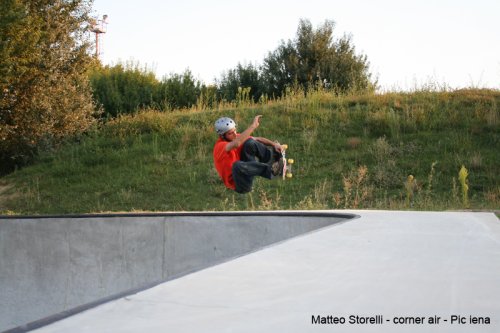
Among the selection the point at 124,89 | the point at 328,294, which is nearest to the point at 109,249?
the point at 328,294

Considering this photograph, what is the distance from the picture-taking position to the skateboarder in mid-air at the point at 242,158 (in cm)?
839

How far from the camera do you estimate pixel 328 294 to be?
3.45m

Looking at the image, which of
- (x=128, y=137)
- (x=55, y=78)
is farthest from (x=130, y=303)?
(x=128, y=137)

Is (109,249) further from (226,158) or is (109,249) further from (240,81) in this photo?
(240,81)

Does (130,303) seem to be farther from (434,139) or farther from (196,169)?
(434,139)

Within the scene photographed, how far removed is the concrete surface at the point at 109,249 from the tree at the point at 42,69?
9.27 meters

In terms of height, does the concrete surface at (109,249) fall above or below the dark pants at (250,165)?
below

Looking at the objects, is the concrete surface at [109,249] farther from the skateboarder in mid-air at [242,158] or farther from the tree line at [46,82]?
the tree line at [46,82]

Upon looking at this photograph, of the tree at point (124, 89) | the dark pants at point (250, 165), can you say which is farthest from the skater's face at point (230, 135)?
the tree at point (124, 89)

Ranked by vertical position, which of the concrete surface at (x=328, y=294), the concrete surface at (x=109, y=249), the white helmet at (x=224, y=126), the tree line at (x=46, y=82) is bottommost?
the concrete surface at (x=109, y=249)

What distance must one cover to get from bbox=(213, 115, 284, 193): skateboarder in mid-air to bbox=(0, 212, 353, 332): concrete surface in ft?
1.66

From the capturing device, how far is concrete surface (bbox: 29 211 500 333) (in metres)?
2.83

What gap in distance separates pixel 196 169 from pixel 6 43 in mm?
6924

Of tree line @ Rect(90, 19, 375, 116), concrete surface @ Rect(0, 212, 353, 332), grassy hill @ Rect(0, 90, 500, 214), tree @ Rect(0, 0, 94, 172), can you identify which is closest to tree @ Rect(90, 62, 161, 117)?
tree line @ Rect(90, 19, 375, 116)
